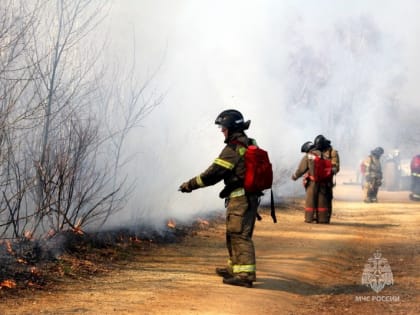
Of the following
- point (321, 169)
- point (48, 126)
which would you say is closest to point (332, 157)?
point (321, 169)

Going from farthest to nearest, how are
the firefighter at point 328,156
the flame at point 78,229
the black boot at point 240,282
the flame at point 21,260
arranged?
the firefighter at point 328,156, the flame at point 78,229, the flame at point 21,260, the black boot at point 240,282

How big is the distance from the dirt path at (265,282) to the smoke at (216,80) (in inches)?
69.5

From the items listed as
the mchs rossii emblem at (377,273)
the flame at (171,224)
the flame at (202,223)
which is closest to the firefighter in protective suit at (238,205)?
the mchs rossii emblem at (377,273)

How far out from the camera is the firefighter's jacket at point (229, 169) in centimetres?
781

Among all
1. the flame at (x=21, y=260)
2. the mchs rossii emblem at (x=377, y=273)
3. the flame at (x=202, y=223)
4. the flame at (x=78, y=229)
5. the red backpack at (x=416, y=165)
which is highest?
the red backpack at (x=416, y=165)

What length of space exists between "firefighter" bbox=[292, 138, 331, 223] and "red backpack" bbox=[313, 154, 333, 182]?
1.6 inches

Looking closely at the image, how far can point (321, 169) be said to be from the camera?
1520 centimetres

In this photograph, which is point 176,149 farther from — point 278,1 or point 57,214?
point 278,1

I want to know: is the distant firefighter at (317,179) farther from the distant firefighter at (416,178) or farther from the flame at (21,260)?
the distant firefighter at (416,178)

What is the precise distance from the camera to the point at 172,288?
7879 mm

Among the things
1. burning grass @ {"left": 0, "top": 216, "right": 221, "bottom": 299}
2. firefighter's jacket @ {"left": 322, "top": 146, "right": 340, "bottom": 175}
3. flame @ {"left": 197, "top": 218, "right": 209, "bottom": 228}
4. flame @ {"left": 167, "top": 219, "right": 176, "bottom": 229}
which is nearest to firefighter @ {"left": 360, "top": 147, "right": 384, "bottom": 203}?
firefighter's jacket @ {"left": 322, "top": 146, "right": 340, "bottom": 175}

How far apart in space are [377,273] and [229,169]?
127 inches

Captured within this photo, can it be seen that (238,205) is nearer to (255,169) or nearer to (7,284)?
(255,169)

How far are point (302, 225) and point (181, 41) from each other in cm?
509
